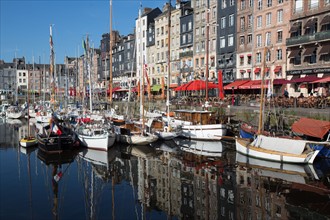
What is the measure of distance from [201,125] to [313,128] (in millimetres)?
11487

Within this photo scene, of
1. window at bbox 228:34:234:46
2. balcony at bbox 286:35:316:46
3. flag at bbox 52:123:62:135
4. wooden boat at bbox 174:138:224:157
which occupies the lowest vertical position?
wooden boat at bbox 174:138:224:157

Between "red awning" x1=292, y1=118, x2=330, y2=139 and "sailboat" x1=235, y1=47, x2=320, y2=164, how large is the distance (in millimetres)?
1618

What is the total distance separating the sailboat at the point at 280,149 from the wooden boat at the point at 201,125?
7413mm

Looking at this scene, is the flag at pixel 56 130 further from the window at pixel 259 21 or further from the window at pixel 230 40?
the window at pixel 230 40

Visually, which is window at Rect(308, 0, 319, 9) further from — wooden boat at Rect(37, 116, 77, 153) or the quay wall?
wooden boat at Rect(37, 116, 77, 153)

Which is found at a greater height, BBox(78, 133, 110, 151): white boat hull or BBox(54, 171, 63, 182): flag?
BBox(78, 133, 110, 151): white boat hull

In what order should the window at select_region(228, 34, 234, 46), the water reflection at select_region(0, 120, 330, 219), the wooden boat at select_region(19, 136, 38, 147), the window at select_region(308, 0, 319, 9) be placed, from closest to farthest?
1. the water reflection at select_region(0, 120, 330, 219)
2. the wooden boat at select_region(19, 136, 38, 147)
3. the window at select_region(308, 0, 319, 9)
4. the window at select_region(228, 34, 234, 46)

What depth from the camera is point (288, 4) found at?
145 ft

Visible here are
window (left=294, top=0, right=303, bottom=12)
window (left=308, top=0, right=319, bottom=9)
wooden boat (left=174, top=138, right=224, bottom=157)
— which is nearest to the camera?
wooden boat (left=174, top=138, right=224, bottom=157)

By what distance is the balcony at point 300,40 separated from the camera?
3941 cm

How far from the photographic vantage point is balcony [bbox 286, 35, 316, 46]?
3941 centimetres

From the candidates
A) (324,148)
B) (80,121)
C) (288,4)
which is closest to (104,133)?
(80,121)

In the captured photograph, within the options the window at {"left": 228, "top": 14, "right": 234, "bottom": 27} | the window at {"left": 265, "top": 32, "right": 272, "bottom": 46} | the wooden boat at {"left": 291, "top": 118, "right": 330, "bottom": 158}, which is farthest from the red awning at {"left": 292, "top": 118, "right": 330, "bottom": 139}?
the window at {"left": 228, "top": 14, "right": 234, "bottom": 27}

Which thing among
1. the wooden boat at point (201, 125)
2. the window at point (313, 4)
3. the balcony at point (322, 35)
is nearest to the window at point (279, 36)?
the window at point (313, 4)
